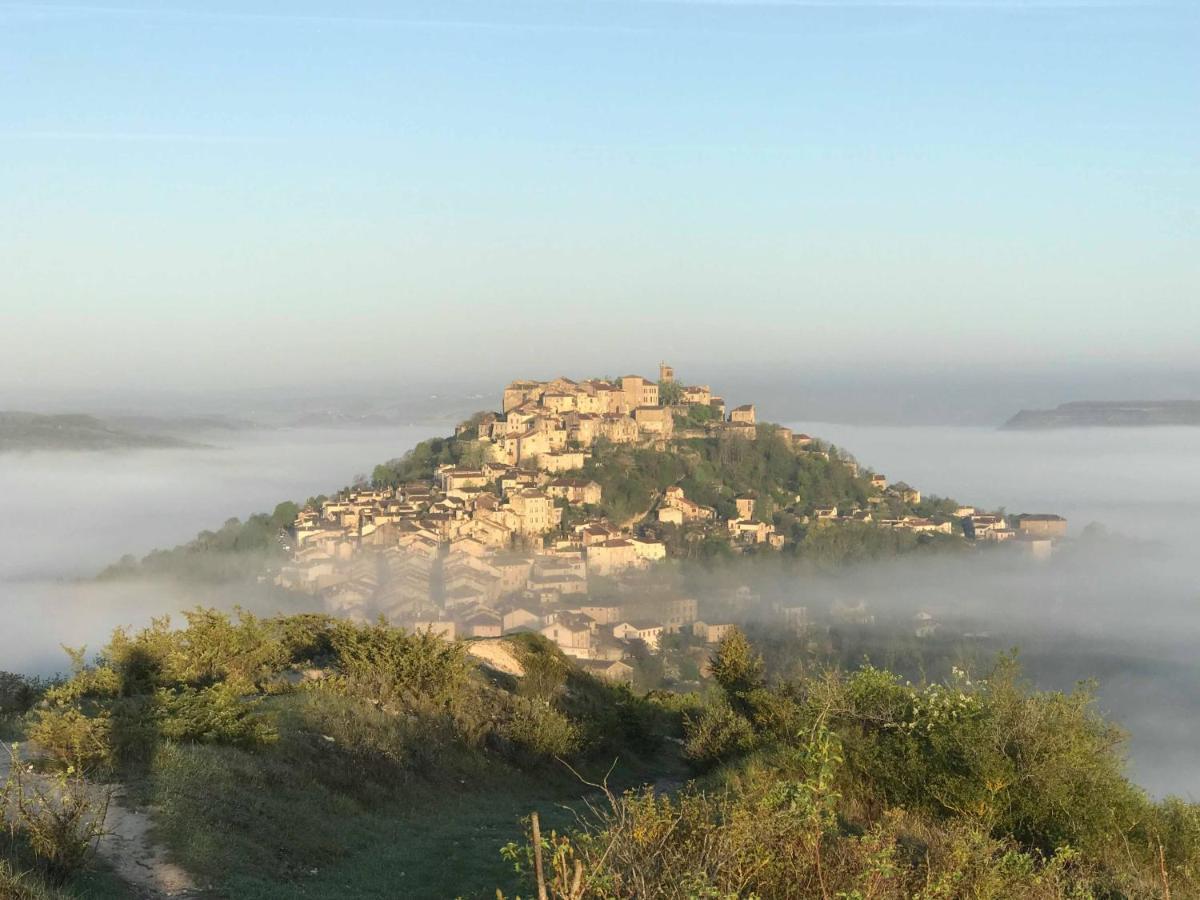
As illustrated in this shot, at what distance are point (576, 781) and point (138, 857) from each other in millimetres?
6449

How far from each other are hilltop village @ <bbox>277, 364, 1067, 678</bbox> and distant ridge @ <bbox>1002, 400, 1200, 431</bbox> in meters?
97.7

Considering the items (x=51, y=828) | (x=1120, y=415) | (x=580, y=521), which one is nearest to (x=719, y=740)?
(x=51, y=828)

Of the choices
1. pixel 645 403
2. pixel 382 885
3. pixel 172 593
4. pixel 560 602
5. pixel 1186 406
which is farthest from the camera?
pixel 1186 406

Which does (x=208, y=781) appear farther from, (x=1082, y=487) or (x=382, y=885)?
(x=1082, y=487)

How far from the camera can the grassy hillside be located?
4.99 metres

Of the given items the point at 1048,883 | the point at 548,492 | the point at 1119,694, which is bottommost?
the point at 1119,694

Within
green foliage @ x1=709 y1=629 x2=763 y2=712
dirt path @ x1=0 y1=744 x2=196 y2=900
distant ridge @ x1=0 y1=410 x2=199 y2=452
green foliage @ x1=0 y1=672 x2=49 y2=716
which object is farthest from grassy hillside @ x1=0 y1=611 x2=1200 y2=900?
distant ridge @ x1=0 y1=410 x2=199 y2=452

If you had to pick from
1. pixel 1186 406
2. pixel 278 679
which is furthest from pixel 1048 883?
pixel 1186 406

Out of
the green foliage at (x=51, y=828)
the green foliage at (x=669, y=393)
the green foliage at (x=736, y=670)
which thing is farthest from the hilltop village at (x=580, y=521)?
the green foliage at (x=51, y=828)

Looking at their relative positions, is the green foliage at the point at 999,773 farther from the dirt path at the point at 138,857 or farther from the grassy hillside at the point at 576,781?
the dirt path at the point at 138,857

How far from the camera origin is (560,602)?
58469 millimetres

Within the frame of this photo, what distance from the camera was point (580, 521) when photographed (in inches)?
2894

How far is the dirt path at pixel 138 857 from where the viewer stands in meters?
6.45

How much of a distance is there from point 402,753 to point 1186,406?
604 ft
